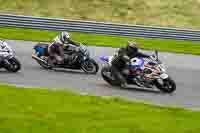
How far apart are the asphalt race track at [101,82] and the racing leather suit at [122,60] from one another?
0.37 meters

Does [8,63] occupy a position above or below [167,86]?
above

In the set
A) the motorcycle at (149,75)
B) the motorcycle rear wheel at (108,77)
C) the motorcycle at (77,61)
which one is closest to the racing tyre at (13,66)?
the motorcycle at (77,61)

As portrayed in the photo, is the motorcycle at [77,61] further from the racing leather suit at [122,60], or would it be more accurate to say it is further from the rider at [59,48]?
the racing leather suit at [122,60]

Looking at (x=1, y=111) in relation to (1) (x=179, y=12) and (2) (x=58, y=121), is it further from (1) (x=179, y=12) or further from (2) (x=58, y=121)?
(1) (x=179, y=12)

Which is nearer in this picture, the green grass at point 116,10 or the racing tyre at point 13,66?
the racing tyre at point 13,66

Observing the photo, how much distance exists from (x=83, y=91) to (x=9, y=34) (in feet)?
40.0

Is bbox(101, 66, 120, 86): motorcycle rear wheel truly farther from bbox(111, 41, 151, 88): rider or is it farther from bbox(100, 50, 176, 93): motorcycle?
bbox(111, 41, 151, 88): rider

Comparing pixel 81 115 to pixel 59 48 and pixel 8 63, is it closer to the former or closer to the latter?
pixel 8 63

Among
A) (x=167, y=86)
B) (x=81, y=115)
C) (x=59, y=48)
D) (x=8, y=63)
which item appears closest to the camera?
(x=81, y=115)

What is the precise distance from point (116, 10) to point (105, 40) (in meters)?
9.36

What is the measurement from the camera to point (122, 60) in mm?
17734

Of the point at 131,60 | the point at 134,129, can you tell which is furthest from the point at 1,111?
the point at 131,60

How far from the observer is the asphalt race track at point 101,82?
16312mm

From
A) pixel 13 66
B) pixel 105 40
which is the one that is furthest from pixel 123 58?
pixel 105 40
